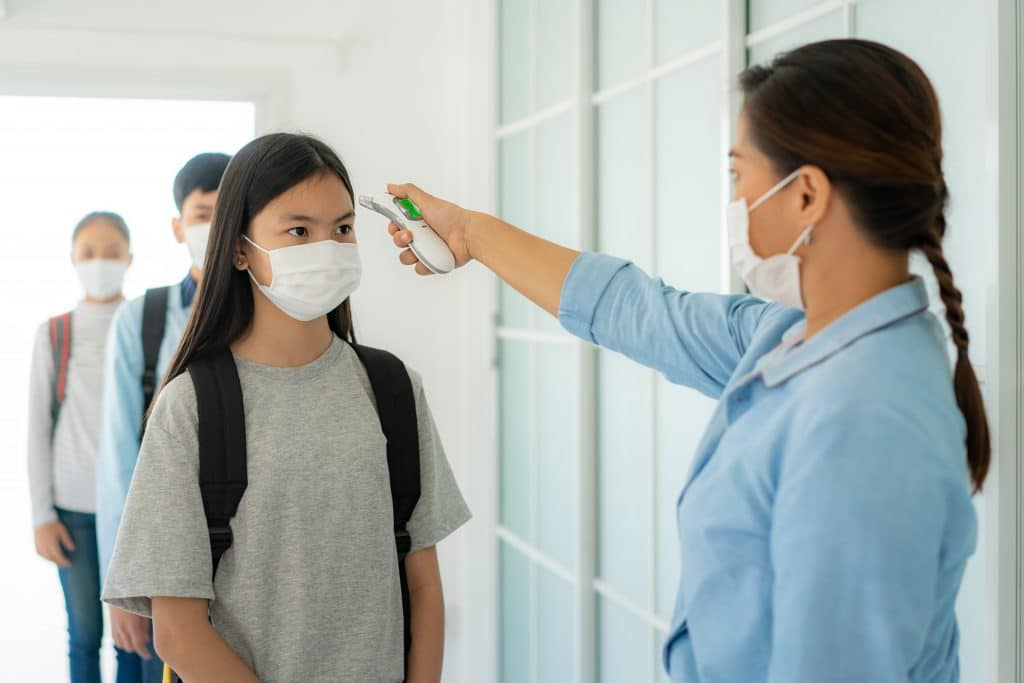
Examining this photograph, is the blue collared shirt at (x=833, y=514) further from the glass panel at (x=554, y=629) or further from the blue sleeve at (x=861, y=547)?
the glass panel at (x=554, y=629)

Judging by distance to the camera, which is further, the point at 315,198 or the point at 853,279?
the point at 315,198

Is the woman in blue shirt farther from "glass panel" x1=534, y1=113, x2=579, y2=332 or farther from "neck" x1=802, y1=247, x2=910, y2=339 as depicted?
"glass panel" x1=534, y1=113, x2=579, y2=332

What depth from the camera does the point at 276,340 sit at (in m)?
1.37

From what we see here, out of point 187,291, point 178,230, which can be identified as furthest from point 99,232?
point 187,291

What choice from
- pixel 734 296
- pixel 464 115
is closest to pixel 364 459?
pixel 734 296

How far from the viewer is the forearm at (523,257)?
1.18m

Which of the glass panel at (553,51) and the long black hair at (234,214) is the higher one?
the glass panel at (553,51)

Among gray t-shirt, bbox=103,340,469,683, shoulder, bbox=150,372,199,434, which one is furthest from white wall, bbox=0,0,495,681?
shoulder, bbox=150,372,199,434

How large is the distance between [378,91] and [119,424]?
5.63 feet

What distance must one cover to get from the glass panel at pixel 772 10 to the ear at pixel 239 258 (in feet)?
3.18

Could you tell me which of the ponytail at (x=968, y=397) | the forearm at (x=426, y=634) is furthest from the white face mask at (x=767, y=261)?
the forearm at (x=426, y=634)

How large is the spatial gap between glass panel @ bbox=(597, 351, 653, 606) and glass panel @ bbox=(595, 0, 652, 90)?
25.8 inches

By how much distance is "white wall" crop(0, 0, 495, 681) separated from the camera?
301cm

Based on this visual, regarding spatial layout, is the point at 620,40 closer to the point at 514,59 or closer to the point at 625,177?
the point at 625,177
